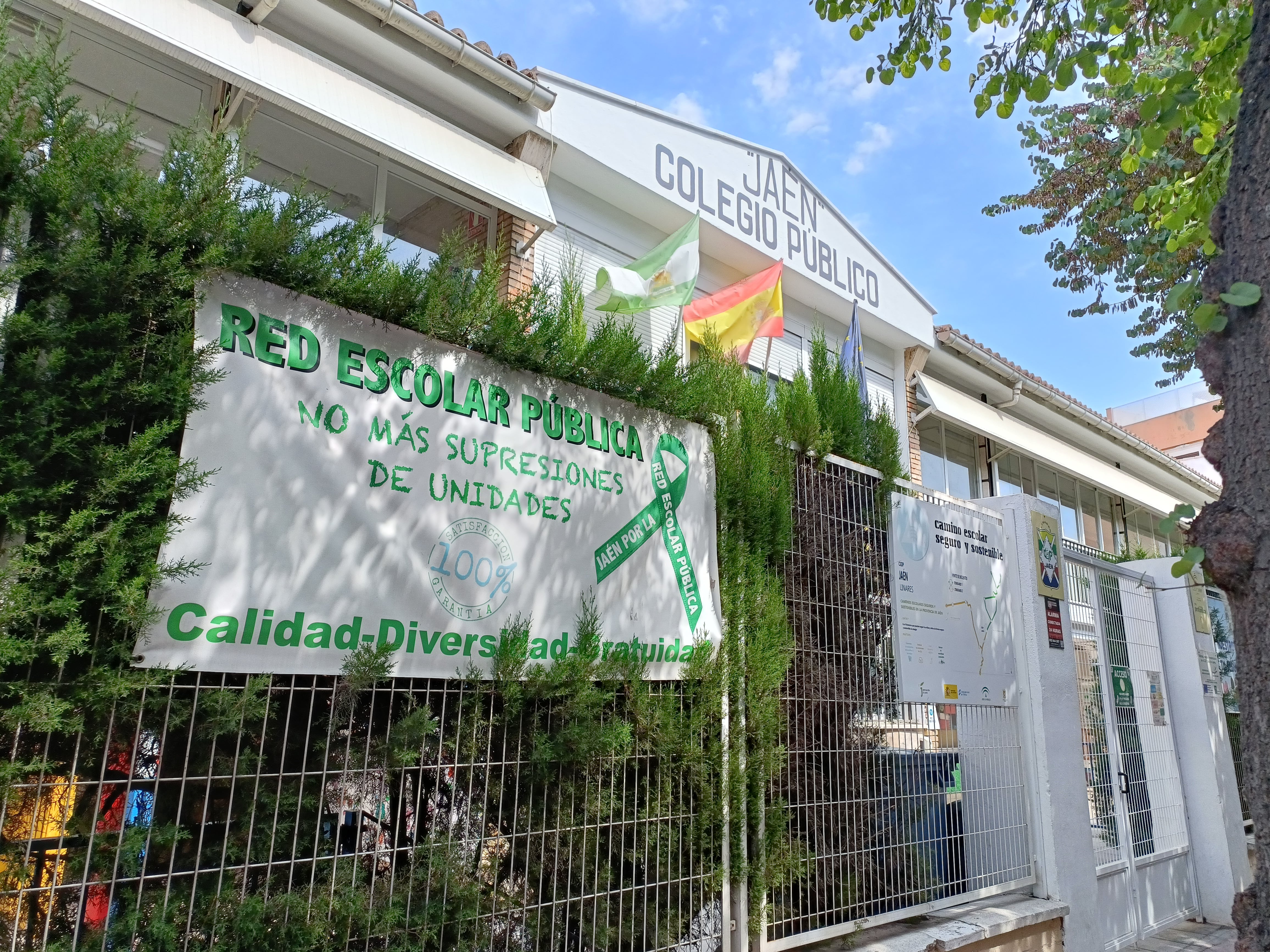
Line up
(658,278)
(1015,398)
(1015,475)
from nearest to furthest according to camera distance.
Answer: (658,278) → (1015,398) → (1015,475)

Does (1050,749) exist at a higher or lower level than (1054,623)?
lower

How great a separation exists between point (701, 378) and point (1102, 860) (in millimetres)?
6072

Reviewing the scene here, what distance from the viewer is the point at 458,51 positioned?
709cm

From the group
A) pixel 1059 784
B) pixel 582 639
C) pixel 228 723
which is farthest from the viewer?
pixel 1059 784

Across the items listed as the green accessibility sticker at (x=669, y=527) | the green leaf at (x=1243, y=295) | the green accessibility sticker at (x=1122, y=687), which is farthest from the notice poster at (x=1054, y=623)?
the green leaf at (x=1243, y=295)

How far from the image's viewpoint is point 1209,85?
5.04m

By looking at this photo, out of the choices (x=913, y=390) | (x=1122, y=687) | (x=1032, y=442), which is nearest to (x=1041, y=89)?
(x=1122, y=687)

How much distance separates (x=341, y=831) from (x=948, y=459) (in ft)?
39.4

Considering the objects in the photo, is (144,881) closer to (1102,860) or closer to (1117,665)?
(1102,860)

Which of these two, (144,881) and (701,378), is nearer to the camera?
(144,881)

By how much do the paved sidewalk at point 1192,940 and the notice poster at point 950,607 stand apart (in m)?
3.03

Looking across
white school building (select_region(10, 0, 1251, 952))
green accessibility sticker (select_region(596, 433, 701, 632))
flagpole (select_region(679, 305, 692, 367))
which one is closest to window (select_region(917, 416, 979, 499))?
white school building (select_region(10, 0, 1251, 952))

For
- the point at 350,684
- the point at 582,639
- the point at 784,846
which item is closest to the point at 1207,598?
the point at 784,846

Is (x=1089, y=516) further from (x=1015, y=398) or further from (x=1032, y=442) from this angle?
(x=1015, y=398)
